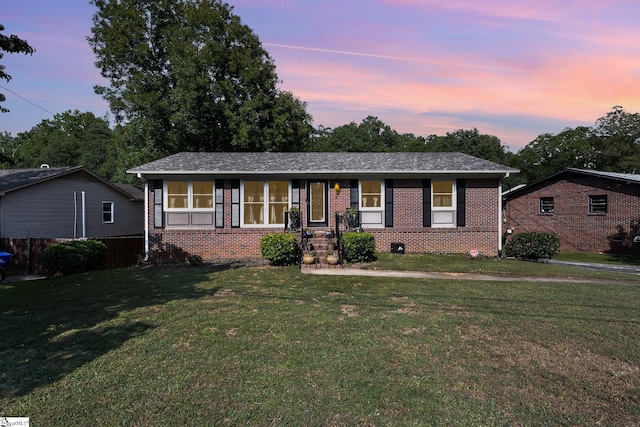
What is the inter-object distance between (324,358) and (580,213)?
22.1 m

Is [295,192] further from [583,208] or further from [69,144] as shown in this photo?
[69,144]

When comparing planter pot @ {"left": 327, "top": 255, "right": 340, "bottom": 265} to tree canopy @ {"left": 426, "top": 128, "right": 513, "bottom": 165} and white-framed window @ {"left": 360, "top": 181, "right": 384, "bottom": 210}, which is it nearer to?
white-framed window @ {"left": 360, "top": 181, "right": 384, "bottom": 210}

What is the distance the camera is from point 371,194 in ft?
48.5

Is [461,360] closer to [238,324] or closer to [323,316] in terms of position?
[323,316]

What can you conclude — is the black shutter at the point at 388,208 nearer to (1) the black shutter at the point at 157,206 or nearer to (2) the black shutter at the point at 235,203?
(2) the black shutter at the point at 235,203

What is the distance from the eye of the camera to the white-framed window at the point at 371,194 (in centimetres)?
1474

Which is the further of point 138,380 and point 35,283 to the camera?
point 35,283

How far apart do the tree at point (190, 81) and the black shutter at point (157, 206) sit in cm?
945

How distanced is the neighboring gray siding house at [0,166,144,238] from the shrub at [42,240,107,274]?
591 centimetres

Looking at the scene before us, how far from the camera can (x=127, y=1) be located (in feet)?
81.1

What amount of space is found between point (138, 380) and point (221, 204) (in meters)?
10.8

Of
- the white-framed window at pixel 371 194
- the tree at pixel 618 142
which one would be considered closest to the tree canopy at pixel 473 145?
the tree at pixel 618 142

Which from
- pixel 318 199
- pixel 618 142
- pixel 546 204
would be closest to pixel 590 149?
pixel 618 142

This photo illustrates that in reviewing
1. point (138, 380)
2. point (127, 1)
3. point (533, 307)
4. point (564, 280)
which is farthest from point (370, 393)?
point (127, 1)
